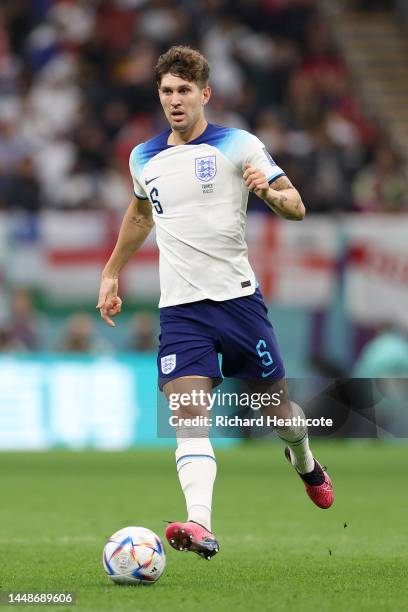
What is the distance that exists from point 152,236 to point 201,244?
10438 millimetres

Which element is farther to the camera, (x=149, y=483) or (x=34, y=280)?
(x=34, y=280)

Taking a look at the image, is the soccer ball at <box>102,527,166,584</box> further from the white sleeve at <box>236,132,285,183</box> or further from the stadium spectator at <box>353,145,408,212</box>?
the stadium spectator at <box>353,145,408,212</box>

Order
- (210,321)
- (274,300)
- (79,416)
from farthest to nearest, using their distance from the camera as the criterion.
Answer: (274,300) → (79,416) → (210,321)

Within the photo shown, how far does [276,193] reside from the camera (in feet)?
21.5

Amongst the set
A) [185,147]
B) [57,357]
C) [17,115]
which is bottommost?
[57,357]

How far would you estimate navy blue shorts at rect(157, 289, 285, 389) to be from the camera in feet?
22.1

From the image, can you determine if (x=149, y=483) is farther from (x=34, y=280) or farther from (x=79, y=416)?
(x=34, y=280)

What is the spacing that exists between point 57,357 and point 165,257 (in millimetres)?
9978

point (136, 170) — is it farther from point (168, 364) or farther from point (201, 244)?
point (168, 364)

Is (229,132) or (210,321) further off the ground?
(229,132)

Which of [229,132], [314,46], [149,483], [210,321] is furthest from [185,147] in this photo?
[314,46]

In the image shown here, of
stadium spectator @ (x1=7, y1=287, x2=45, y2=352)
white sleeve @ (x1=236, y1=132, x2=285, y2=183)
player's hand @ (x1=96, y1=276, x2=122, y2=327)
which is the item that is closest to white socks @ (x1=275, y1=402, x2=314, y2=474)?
player's hand @ (x1=96, y1=276, x2=122, y2=327)

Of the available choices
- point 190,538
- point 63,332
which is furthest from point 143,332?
point 190,538

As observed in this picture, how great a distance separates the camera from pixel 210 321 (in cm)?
683
